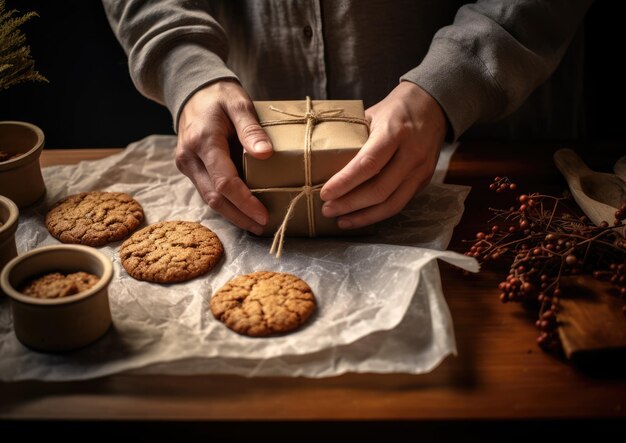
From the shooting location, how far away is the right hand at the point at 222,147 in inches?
49.9

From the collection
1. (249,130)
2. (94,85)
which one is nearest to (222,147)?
(249,130)

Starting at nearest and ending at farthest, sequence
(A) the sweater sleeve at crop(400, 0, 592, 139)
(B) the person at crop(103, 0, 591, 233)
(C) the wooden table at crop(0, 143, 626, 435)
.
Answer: (C) the wooden table at crop(0, 143, 626, 435) < (B) the person at crop(103, 0, 591, 233) < (A) the sweater sleeve at crop(400, 0, 592, 139)

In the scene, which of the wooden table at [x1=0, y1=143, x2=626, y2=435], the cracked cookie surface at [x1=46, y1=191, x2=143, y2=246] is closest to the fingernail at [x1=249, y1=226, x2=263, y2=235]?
the cracked cookie surface at [x1=46, y1=191, x2=143, y2=246]

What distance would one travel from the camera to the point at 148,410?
95 centimetres

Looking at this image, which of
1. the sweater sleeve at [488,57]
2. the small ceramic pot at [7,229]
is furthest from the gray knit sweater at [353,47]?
the small ceramic pot at [7,229]

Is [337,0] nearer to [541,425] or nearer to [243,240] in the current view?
[243,240]

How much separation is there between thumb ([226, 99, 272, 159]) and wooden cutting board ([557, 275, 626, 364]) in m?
0.60

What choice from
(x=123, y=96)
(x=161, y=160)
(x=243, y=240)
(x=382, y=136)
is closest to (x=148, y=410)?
(x=243, y=240)

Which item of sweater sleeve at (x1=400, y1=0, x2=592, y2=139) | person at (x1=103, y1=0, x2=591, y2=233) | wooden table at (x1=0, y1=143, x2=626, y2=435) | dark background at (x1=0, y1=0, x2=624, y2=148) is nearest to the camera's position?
wooden table at (x1=0, y1=143, x2=626, y2=435)

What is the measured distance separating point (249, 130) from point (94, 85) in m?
1.45

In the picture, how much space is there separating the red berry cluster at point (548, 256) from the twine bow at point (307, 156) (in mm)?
329

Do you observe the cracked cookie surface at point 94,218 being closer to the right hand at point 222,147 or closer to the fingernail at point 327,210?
the right hand at point 222,147

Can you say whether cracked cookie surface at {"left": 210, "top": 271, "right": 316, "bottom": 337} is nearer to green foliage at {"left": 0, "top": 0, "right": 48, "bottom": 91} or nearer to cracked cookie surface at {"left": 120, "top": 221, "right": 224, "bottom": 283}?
cracked cookie surface at {"left": 120, "top": 221, "right": 224, "bottom": 283}

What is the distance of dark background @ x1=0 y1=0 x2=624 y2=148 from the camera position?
7.23ft
